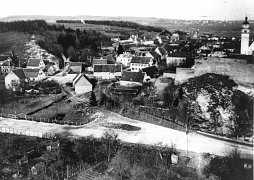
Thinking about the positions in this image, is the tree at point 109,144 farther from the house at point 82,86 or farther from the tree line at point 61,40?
the tree line at point 61,40

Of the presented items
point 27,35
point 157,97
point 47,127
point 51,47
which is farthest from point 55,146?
point 27,35

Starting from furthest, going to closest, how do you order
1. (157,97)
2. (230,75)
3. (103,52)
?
(103,52) < (157,97) < (230,75)

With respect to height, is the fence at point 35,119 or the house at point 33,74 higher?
the house at point 33,74

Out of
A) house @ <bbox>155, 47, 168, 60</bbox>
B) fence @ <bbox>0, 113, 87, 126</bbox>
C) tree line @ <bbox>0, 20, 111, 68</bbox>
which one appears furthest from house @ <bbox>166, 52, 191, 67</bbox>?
fence @ <bbox>0, 113, 87, 126</bbox>

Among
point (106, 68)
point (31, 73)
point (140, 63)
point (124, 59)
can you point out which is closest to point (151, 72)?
point (140, 63)

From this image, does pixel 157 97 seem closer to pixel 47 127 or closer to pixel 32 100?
pixel 47 127

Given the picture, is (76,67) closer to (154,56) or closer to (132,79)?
(154,56)

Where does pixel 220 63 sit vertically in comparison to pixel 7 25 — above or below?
below

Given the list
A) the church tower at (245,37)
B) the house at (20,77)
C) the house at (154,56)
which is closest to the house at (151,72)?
the house at (154,56)
